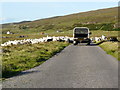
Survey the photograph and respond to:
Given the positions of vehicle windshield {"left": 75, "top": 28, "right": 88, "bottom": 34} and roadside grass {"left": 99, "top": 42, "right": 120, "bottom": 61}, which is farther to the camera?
vehicle windshield {"left": 75, "top": 28, "right": 88, "bottom": 34}

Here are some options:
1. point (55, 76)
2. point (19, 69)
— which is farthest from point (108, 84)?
point (19, 69)

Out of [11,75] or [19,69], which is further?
[19,69]

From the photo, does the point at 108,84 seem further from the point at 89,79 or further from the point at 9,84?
the point at 9,84

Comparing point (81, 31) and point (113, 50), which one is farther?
point (81, 31)

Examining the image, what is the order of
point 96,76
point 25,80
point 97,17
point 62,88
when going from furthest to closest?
point 97,17
point 96,76
point 25,80
point 62,88

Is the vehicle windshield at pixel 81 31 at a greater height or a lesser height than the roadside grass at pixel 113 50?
greater

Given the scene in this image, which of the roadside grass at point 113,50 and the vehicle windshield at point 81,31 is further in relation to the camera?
the vehicle windshield at point 81,31

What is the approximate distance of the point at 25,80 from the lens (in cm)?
1121

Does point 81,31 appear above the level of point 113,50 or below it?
above

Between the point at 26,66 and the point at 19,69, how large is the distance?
101cm

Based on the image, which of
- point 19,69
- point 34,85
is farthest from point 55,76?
point 19,69

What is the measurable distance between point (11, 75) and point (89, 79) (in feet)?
11.6

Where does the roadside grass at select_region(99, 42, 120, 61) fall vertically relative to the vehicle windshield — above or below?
below

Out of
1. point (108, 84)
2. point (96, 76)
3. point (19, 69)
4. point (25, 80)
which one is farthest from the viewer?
point (19, 69)
